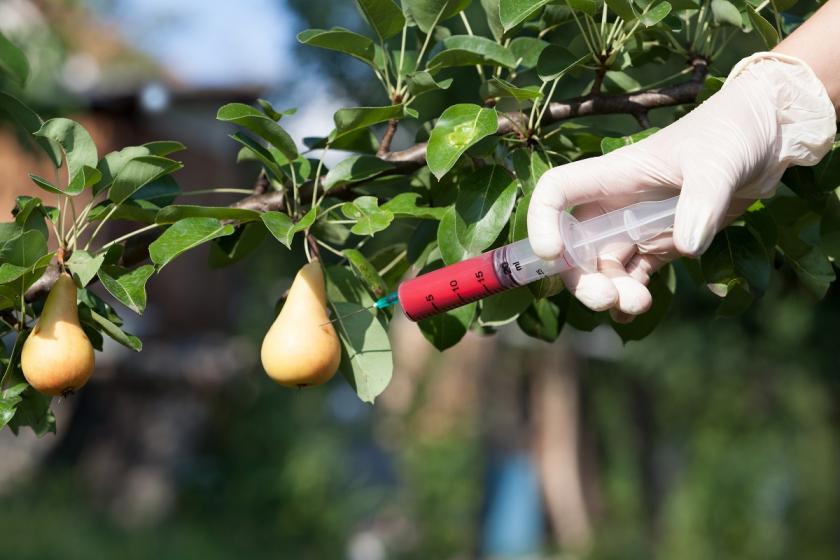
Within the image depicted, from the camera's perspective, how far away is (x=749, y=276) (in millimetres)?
937

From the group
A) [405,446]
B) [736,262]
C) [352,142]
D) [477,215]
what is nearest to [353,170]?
[352,142]

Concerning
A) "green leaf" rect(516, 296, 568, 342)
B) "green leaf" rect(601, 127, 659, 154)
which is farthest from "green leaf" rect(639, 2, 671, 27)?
"green leaf" rect(516, 296, 568, 342)

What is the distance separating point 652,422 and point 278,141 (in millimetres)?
6328

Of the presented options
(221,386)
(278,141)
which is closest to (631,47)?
(278,141)

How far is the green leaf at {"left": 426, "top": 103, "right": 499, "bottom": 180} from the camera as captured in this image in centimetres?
83

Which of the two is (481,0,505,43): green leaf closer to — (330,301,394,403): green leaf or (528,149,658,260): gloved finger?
(528,149,658,260): gloved finger

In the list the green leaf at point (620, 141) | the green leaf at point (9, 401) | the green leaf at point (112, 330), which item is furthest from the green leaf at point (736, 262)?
the green leaf at point (9, 401)

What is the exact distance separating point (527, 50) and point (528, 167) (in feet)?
0.45

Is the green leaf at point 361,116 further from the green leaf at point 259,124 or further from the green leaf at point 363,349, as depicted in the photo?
the green leaf at point 363,349

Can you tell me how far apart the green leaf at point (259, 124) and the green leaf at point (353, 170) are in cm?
4

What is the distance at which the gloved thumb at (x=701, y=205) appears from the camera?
0.78 metres

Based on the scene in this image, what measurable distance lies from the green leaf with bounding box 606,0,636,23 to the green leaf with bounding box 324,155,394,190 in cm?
27

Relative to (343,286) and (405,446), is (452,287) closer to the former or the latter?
(343,286)

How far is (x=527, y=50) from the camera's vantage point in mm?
981
